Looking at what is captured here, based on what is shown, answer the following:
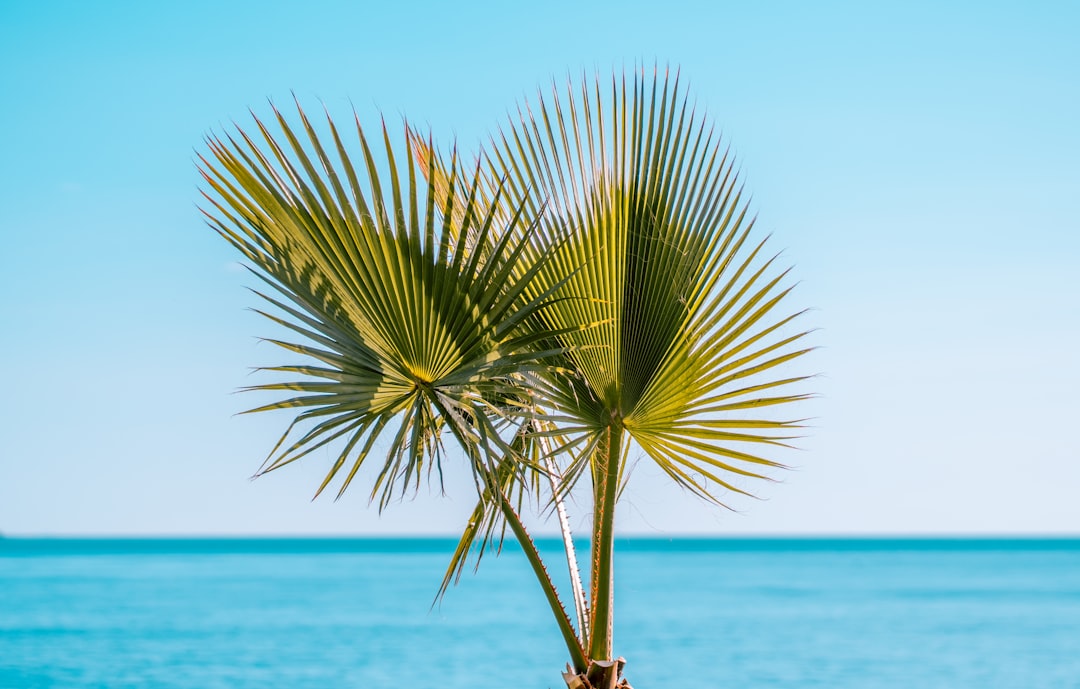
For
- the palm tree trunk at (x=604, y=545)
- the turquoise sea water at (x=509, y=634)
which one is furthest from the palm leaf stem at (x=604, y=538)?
the turquoise sea water at (x=509, y=634)

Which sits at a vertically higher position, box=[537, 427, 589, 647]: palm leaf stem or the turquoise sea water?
box=[537, 427, 589, 647]: palm leaf stem

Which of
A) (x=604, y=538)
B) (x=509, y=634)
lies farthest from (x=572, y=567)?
(x=509, y=634)

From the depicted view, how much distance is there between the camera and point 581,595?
4410 mm

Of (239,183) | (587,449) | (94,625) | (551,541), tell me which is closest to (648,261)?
(587,449)

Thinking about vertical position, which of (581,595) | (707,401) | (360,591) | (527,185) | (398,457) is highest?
(527,185)

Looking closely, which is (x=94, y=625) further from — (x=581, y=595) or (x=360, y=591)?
(x=581, y=595)

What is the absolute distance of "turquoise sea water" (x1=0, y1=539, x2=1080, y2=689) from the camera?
23.1 meters

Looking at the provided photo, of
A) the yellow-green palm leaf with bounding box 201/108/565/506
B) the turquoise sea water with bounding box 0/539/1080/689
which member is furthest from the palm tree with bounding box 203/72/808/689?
the turquoise sea water with bounding box 0/539/1080/689

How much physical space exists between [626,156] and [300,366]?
56.9 inches

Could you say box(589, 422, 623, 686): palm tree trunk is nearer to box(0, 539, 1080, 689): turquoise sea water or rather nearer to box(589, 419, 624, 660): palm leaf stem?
box(589, 419, 624, 660): palm leaf stem

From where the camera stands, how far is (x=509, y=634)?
106 ft

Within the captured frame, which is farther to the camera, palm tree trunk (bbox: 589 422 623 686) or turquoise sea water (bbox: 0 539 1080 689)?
turquoise sea water (bbox: 0 539 1080 689)

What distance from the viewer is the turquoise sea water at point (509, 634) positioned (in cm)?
2311

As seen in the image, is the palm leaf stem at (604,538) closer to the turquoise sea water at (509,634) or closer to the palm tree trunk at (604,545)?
the palm tree trunk at (604,545)
